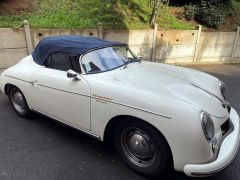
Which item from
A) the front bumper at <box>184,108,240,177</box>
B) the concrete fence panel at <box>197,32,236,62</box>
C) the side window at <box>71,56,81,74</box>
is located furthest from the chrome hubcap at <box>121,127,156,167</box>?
the concrete fence panel at <box>197,32,236,62</box>

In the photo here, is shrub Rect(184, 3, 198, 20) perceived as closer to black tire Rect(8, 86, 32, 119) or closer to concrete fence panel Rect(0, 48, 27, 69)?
concrete fence panel Rect(0, 48, 27, 69)

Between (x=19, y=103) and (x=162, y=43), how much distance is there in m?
6.93

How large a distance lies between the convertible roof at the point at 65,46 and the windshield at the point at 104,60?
103 millimetres

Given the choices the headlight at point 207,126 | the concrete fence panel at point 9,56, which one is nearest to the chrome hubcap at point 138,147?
the headlight at point 207,126

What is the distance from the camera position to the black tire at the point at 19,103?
15.0 ft

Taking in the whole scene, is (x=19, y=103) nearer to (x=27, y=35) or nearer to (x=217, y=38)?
(x=27, y=35)

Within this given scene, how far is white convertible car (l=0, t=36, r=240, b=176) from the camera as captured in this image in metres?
2.68

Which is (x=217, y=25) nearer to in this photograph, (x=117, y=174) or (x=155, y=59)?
(x=155, y=59)

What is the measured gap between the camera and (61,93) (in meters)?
3.67

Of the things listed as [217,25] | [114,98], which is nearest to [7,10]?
[114,98]

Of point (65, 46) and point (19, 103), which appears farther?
point (19, 103)

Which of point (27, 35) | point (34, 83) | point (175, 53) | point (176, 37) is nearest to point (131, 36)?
point (176, 37)

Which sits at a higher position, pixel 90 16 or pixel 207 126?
pixel 90 16

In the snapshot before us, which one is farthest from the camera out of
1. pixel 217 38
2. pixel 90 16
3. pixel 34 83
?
pixel 217 38
